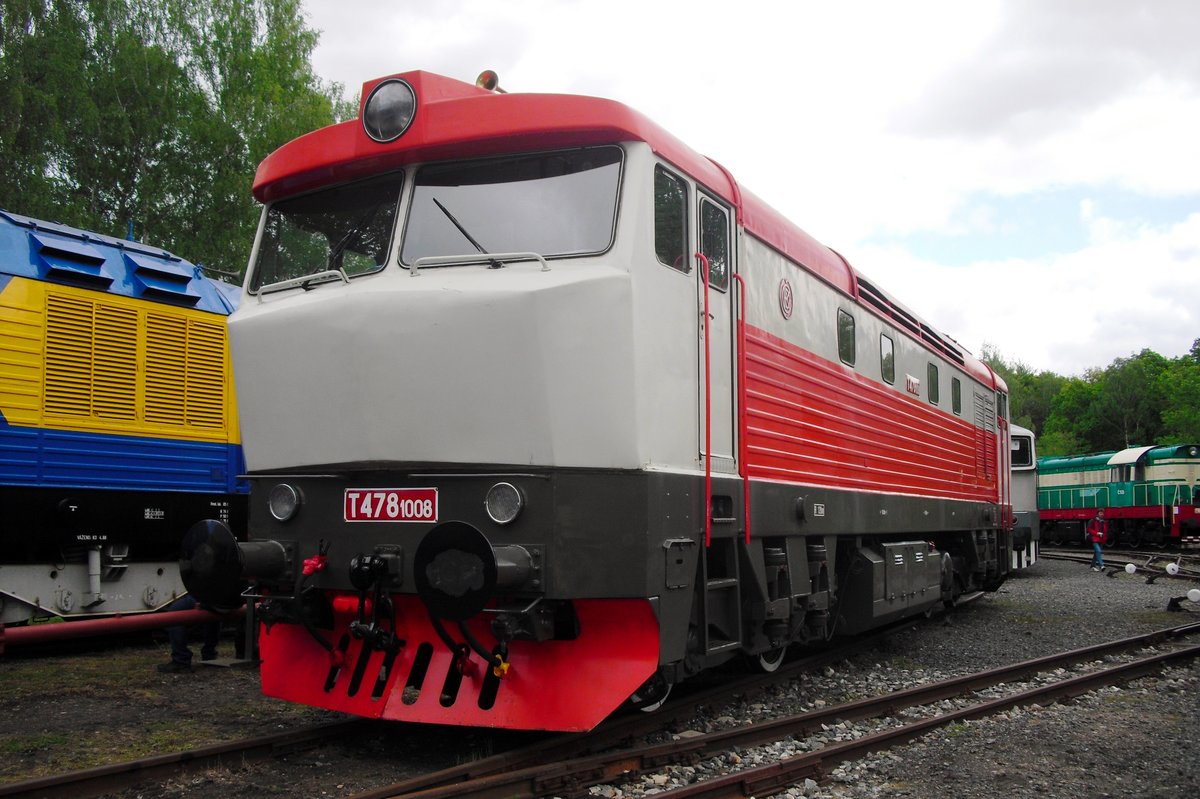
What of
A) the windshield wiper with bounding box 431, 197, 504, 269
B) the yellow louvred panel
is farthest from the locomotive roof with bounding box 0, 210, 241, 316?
the windshield wiper with bounding box 431, 197, 504, 269

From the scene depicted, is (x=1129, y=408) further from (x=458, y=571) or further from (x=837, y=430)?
(x=458, y=571)

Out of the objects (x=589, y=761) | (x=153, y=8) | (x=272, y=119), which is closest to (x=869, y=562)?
(x=589, y=761)

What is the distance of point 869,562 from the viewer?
8.56 m

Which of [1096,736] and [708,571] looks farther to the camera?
[1096,736]

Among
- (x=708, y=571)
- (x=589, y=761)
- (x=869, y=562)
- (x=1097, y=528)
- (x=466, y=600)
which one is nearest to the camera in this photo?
(x=466, y=600)

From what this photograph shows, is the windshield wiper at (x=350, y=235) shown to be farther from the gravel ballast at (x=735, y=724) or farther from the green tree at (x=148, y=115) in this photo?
the green tree at (x=148, y=115)

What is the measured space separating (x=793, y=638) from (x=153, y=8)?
25.9m

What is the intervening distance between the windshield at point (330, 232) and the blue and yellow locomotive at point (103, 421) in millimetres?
3847

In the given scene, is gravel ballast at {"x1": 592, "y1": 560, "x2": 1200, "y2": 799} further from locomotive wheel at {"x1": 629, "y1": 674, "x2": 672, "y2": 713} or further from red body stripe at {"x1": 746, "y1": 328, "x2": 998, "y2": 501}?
red body stripe at {"x1": 746, "y1": 328, "x2": 998, "y2": 501}

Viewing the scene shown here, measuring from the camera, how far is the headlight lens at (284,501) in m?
5.90

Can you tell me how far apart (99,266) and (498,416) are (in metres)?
6.36

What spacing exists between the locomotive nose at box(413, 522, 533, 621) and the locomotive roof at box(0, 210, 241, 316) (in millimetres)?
6275

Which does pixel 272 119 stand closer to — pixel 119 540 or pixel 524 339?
pixel 119 540

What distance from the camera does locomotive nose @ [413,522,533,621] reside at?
4844 millimetres
